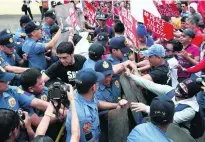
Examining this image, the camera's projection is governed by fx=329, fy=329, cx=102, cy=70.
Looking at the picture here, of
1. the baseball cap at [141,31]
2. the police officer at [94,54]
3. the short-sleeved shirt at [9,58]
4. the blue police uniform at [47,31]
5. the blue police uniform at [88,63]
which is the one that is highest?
the police officer at [94,54]

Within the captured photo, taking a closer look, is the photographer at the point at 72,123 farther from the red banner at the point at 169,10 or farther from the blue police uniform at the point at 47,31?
the red banner at the point at 169,10

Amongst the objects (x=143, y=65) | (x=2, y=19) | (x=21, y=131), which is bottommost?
(x=2, y=19)

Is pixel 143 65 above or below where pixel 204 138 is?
above

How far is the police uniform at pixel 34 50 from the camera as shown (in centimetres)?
603

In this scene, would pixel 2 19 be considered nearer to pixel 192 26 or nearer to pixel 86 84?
pixel 192 26

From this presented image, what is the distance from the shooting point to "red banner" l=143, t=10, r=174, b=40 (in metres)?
6.33

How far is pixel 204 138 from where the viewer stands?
534cm

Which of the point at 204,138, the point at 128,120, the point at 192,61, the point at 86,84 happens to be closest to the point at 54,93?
the point at 86,84

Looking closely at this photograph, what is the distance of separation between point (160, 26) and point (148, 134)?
3881 mm

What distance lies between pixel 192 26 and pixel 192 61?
6.93 feet

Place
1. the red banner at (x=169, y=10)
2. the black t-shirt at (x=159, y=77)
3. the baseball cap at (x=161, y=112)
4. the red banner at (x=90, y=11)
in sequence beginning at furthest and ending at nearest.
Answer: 1. the red banner at (x=169, y=10)
2. the red banner at (x=90, y=11)
3. the black t-shirt at (x=159, y=77)
4. the baseball cap at (x=161, y=112)

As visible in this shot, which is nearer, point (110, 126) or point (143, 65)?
point (110, 126)

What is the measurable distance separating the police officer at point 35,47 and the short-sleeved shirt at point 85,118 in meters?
2.85

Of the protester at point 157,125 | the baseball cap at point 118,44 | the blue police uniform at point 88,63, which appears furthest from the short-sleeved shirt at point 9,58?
the protester at point 157,125
